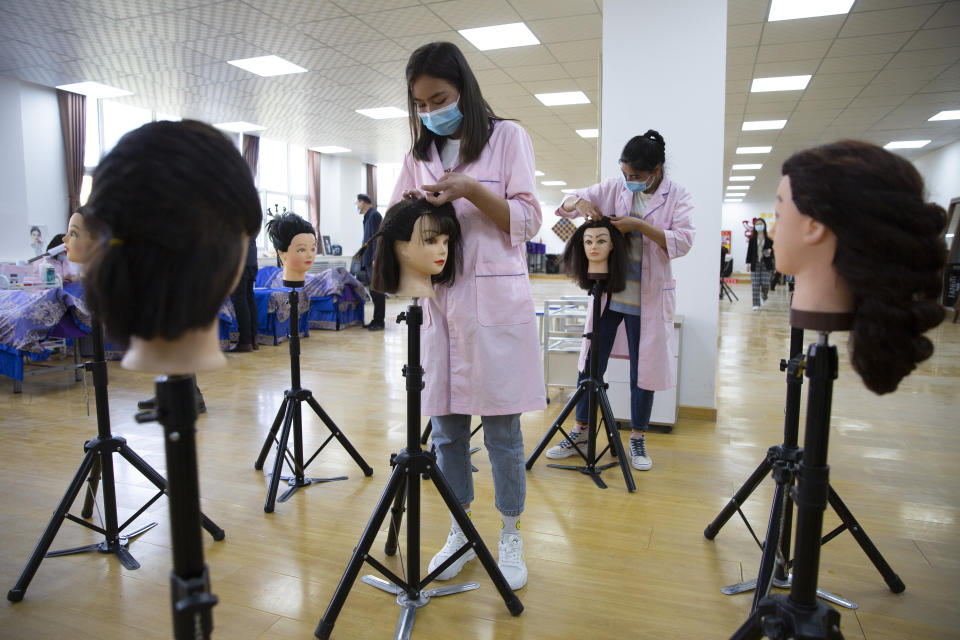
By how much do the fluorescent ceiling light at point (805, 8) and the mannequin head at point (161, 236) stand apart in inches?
198

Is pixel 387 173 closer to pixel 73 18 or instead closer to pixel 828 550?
pixel 73 18

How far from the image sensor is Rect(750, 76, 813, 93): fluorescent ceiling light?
21.2ft

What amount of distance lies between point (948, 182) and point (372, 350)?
35.8 ft

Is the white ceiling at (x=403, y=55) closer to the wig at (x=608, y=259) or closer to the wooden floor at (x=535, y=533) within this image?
the wig at (x=608, y=259)

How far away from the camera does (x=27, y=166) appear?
Result: 277 inches

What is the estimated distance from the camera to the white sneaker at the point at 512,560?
1621mm

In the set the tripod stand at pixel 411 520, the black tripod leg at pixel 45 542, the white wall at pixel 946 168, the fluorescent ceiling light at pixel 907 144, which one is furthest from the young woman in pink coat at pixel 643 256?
the fluorescent ceiling light at pixel 907 144

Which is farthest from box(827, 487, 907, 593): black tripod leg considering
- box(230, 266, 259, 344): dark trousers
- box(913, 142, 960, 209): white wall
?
box(913, 142, 960, 209): white wall

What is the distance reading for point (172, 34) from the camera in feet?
17.1

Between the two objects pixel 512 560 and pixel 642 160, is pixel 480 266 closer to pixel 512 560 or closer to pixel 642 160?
pixel 512 560

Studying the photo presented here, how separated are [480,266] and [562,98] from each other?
6.54m

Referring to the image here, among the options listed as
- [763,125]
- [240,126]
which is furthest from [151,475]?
[763,125]

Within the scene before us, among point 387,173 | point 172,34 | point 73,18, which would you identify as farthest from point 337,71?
point 387,173

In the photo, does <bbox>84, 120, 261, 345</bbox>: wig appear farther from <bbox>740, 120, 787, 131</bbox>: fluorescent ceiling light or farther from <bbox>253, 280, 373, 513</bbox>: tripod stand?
<bbox>740, 120, 787, 131</bbox>: fluorescent ceiling light
